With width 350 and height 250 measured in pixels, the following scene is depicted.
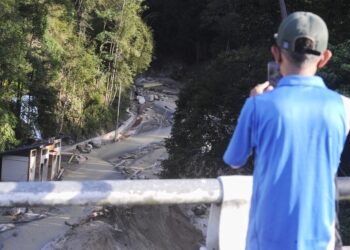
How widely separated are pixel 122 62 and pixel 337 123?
28.4 meters

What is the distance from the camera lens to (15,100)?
18.8 metres

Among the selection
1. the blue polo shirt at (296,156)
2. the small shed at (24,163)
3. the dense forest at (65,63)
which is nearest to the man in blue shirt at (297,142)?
the blue polo shirt at (296,156)

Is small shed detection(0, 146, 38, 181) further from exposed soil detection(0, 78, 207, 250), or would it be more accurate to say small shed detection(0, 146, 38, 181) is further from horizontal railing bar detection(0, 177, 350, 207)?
horizontal railing bar detection(0, 177, 350, 207)

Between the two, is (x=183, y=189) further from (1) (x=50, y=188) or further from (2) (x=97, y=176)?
(2) (x=97, y=176)

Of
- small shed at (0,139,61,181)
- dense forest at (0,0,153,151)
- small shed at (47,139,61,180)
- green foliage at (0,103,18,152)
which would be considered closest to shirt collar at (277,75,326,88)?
dense forest at (0,0,153,151)

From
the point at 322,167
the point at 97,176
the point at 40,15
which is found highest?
the point at 40,15

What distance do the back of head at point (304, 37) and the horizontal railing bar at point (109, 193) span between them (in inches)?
35.4

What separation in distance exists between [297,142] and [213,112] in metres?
12.7

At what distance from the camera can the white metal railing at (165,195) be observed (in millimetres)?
2457

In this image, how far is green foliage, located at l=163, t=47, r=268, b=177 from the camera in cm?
1399

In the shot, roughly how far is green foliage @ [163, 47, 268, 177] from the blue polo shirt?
11586mm

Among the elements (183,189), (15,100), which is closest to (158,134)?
(15,100)

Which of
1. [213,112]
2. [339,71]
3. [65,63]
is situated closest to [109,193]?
[339,71]

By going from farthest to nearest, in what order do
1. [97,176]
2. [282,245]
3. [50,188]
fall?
[97,176], [50,188], [282,245]
